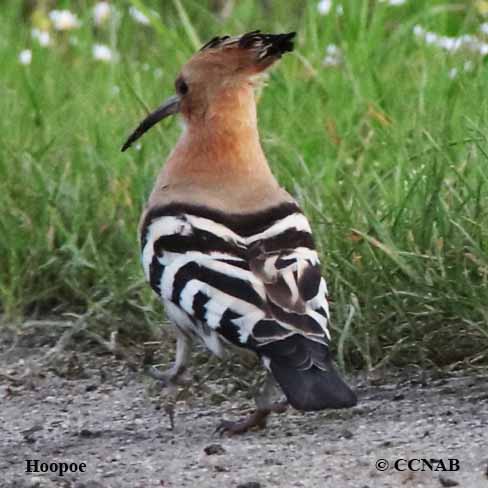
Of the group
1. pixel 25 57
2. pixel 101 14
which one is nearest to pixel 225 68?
pixel 25 57

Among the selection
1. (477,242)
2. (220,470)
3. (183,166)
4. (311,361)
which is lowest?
(220,470)

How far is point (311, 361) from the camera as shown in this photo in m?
3.37

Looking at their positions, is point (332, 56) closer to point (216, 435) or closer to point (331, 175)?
point (331, 175)

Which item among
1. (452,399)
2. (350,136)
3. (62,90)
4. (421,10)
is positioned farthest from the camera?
(421,10)

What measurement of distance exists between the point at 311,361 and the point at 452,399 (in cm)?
57

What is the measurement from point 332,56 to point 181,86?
67.0 inches

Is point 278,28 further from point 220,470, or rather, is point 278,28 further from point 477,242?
point 220,470

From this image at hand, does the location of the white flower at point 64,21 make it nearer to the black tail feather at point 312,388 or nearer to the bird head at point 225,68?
the bird head at point 225,68

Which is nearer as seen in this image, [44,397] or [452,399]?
[452,399]

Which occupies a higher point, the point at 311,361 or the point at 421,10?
the point at 421,10

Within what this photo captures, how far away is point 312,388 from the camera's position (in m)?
3.32

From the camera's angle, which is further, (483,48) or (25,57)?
(25,57)

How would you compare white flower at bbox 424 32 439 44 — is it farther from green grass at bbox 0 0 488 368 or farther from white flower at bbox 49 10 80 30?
white flower at bbox 49 10 80 30

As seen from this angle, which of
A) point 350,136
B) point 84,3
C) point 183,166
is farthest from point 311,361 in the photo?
point 84,3
